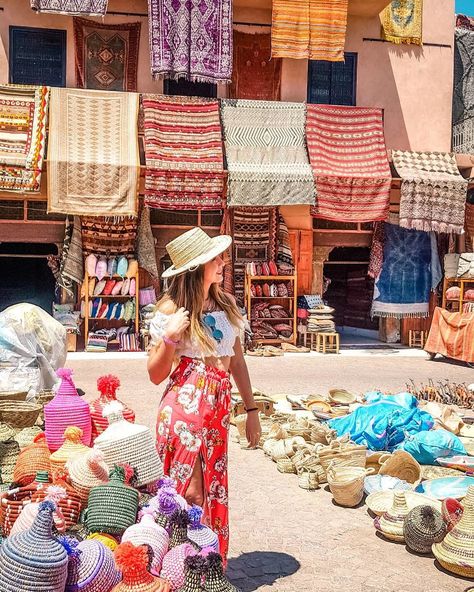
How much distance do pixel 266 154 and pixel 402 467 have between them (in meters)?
8.83

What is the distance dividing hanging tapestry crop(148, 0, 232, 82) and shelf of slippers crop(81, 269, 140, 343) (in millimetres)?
3908

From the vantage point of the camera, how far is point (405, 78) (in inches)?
576

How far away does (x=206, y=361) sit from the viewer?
303 cm

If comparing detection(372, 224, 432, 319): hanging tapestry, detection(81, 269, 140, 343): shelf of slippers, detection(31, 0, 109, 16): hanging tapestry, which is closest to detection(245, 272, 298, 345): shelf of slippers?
detection(372, 224, 432, 319): hanging tapestry

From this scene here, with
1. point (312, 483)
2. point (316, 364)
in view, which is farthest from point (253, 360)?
point (312, 483)

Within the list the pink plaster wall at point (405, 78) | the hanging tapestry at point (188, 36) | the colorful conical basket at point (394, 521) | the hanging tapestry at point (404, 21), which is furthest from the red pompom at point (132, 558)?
the hanging tapestry at point (404, 21)

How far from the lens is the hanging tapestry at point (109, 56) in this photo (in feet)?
43.3

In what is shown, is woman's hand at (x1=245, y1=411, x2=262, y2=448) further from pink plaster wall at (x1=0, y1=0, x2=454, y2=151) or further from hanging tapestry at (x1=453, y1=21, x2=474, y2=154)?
hanging tapestry at (x1=453, y1=21, x2=474, y2=154)

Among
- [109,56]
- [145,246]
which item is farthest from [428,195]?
[109,56]

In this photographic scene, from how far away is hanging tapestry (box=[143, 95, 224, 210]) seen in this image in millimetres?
12367

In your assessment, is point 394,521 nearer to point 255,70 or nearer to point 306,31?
point 306,31

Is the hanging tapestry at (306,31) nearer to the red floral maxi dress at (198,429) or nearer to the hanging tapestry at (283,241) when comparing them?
the hanging tapestry at (283,241)

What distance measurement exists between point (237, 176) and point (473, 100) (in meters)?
9.43

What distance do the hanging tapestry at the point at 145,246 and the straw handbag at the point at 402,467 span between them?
8.76 m
